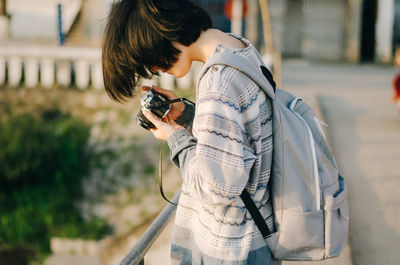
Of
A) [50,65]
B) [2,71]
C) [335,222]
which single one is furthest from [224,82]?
[2,71]

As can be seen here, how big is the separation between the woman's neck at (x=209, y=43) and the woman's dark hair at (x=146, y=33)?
0.06 ft

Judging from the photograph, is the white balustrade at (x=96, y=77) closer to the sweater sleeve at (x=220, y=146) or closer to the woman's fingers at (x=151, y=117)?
the woman's fingers at (x=151, y=117)

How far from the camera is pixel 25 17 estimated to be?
1008 cm

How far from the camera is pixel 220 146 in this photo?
1059 millimetres

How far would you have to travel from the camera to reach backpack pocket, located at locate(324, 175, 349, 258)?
47.5 inches

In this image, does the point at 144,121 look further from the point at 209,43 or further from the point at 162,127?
the point at 209,43

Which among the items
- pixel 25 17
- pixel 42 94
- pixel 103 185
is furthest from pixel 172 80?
pixel 25 17

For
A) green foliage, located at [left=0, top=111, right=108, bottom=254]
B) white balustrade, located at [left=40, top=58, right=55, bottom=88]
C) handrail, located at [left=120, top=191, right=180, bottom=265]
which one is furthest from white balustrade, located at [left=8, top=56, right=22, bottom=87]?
handrail, located at [left=120, top=191, right=180, bottom=265]

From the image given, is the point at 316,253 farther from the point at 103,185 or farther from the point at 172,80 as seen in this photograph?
the point at 172,80

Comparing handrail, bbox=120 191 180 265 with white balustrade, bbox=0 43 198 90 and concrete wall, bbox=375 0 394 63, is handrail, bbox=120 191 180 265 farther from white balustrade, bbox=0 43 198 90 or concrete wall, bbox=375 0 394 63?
concrete wall, bbox=375 0 394 63

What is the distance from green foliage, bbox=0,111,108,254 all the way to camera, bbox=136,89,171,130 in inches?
197

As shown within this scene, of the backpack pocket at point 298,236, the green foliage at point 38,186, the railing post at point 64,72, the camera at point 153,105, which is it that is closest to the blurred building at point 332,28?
the railing post at point 64,72

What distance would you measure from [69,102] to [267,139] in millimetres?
7505

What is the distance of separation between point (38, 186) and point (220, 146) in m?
6.38
